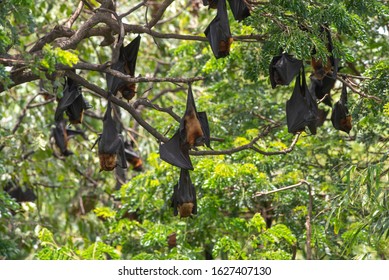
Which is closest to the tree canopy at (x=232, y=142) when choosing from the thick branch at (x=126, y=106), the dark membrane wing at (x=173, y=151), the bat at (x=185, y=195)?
the thick branch at (x=126, y=106)

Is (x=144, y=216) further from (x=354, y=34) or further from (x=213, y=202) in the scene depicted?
(x=354, y=34)

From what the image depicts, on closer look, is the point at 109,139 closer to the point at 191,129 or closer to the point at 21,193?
the point at 191,129

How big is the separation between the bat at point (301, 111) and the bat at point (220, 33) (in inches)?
27.4

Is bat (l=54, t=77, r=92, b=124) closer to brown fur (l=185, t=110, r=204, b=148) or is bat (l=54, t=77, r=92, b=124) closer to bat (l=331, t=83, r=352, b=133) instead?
brown fur (l=185, t=110, r=204, b=148)

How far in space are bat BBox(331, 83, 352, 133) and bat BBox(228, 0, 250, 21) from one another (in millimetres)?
1725

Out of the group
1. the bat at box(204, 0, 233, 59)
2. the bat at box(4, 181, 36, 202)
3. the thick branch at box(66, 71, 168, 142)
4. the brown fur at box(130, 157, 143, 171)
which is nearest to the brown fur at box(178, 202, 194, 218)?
the thick branch at box(66, 71, 168, 142)

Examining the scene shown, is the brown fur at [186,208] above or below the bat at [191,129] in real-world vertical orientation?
below

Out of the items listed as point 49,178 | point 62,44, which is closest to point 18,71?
point 62,44

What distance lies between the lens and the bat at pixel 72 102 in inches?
264

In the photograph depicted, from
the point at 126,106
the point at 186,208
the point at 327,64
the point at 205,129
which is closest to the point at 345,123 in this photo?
the point at 327,64

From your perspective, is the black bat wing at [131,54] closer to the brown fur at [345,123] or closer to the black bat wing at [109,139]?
the black bat wing at [109,139]

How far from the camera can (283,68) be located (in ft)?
20.0

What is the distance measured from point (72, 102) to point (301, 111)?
70.9 inches

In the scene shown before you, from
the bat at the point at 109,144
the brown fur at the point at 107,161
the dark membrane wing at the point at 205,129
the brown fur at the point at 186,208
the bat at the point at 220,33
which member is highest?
the bat at the point at 220,33
